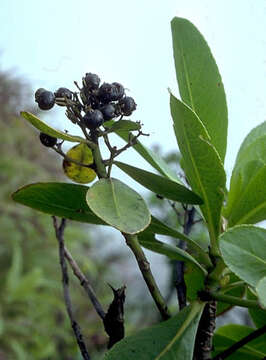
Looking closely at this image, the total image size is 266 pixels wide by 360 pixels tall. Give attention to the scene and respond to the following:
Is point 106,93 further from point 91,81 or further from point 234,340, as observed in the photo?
point 234,340

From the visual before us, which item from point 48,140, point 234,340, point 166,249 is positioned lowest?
point 234,340

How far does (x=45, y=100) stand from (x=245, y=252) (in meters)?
0.20

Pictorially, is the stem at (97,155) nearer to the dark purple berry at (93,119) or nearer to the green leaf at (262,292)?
the dark purple berry at (93,119)

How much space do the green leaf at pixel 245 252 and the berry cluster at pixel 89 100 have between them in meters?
0.14

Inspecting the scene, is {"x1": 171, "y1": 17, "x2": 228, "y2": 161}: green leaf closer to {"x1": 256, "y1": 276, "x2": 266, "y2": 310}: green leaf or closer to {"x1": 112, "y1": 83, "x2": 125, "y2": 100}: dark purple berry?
{"x1": 112, "y1": 83, "x2": 125, "y2": 100}: dark purple berry

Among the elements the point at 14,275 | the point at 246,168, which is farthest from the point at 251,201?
the point at 14,275

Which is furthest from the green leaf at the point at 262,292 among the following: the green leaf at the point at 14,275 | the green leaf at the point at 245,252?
the green leaf at the point at 14,275

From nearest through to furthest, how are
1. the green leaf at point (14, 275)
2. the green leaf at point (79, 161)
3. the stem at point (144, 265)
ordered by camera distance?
the stem at point (144, 265), the green leaf at point (79, 161), the green leaf at point (14, 275)

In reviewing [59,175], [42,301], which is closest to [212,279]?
[42,301]

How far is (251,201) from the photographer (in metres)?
0.53

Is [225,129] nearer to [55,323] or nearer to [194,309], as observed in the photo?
[194,309]

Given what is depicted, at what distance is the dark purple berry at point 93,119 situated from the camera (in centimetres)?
46

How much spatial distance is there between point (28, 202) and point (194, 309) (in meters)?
0.17

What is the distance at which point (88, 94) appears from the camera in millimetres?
509
